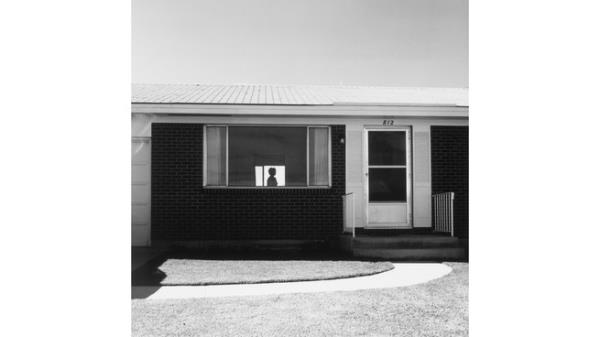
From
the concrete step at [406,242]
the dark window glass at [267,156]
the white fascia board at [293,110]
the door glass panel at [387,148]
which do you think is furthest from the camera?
the door glass panel at [387,148]

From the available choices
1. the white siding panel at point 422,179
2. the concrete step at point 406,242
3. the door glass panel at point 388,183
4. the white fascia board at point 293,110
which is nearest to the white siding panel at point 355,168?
the door glass panel at point 388,183

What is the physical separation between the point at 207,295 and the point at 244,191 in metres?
4.26

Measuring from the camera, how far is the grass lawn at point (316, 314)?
14.2 ft

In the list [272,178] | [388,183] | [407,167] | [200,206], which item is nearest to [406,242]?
[388,183]

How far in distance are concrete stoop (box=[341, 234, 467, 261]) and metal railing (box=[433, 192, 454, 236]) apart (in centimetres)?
72

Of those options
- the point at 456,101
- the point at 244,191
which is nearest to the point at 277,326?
the point at 244,191

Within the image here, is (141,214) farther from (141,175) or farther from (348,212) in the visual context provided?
(348,212)

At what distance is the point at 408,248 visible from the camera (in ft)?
28.9

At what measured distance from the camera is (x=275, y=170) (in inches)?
397

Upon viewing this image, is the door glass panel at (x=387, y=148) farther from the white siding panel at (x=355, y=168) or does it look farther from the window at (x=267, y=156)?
the window at (x=267, y=156)

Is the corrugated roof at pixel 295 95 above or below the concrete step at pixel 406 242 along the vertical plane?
above

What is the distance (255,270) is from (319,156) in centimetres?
345

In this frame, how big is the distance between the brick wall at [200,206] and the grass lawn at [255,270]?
65.2 inches
